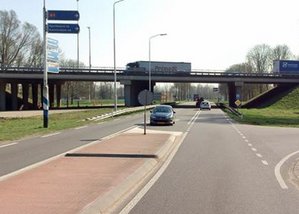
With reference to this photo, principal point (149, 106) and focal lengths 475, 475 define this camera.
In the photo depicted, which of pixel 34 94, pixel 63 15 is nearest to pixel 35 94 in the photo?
pixel 34 94

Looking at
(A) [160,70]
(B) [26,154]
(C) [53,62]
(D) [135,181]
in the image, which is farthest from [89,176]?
(A) [160,70]

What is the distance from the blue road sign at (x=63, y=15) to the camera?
2942 cm

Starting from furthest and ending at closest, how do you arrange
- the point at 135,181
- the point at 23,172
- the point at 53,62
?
1. the point at 53,62
2. the point at 23,172
3. the point at 135,181

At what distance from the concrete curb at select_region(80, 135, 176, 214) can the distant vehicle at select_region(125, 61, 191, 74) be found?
67.8 meters

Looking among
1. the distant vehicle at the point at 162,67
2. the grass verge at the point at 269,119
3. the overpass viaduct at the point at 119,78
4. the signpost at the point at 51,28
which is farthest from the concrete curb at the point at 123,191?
the distant vehicle at the point at 162,67

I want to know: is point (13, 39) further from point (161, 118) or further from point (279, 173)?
point (279, 173)

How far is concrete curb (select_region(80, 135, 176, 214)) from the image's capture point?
7.31m

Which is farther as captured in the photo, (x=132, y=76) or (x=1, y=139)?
(x=132, y=76)

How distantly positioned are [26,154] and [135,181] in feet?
20.6

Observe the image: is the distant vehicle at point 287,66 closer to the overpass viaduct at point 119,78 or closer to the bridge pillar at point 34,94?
the overpass viaduct at point 119,78

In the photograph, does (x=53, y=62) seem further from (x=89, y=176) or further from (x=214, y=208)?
(x=214, y=208)

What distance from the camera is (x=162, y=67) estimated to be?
278 ft

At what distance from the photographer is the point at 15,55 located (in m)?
102

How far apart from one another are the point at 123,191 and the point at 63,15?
881 inches
